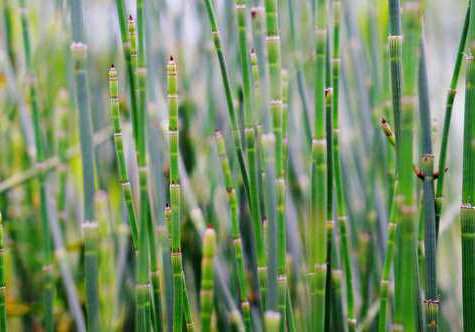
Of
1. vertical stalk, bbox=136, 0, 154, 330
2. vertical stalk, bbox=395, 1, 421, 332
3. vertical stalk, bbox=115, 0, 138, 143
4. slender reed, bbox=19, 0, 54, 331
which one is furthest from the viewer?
slender reed, bbox=19, 0, 54, 331

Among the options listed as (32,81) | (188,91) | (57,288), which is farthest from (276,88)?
(57,288)

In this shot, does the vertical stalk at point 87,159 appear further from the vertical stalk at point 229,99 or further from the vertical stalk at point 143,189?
the vertical stalk at point 229,99

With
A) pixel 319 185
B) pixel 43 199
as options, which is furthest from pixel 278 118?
pixel 43 199

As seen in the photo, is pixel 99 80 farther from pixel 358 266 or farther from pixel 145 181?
pixel 145 181

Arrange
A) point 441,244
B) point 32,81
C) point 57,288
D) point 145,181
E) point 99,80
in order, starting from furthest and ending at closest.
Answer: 1. point 99,80
2. point 441,244
3. point 57,288
4. point 32,81
5. point 145,181

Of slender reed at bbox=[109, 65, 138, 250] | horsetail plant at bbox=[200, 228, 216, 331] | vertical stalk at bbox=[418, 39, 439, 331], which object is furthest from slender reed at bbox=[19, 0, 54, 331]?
vertical stalk at bbox=[418, 39, 439, 331]

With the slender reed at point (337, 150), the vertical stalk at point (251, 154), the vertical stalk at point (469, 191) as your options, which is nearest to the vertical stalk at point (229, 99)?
the vertical stalk at point (251, 154)

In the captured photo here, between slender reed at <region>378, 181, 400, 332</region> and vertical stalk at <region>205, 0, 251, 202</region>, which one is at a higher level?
vertical stalk at <region>205, 0, 251, 202</region>

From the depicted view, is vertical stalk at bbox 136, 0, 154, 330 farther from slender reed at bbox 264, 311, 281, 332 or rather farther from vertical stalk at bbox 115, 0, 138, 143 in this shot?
slender reed at bbox 264, 311, 281, 332
